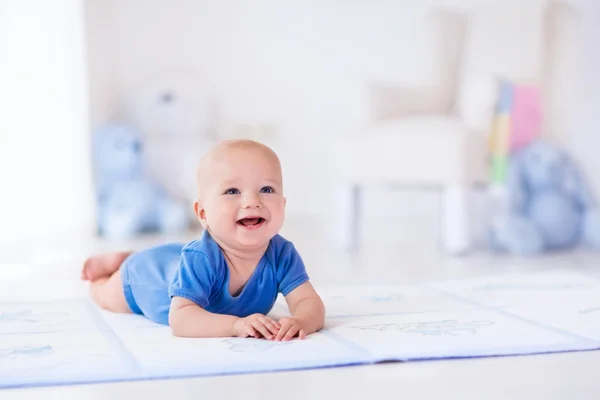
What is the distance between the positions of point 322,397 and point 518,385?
0.78ft

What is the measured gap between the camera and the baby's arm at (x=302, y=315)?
3.89 ft

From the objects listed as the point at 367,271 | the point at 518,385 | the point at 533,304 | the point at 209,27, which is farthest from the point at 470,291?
the point at 209,27

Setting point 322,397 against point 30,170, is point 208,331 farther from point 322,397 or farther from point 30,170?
point 30,170

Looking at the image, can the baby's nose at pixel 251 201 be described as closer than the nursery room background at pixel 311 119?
Yes

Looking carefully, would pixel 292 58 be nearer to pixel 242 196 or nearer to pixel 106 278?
pixel 106 278

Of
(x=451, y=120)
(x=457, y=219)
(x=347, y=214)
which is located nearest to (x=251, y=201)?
(x=457, y=219)

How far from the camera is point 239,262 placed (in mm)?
1270

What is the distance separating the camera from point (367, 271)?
2223mm

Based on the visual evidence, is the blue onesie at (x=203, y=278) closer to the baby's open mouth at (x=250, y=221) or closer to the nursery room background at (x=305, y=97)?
the baby's open mouth at (x=250, y=221)

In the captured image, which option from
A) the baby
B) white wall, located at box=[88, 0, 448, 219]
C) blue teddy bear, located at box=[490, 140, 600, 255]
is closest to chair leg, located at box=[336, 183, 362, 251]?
blue teddy bear, located at box=[490, 140, 600, 255]

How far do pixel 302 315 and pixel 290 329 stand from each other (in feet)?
0.20

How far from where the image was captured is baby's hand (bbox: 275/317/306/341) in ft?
3.87

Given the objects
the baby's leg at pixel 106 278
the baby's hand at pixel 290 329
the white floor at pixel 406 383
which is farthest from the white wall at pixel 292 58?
the white floor at pixel 406 383

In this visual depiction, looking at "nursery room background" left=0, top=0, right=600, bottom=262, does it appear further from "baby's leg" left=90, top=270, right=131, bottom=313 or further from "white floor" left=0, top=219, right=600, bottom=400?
"white floor" left=0, top=219, right=600, bottom=400
